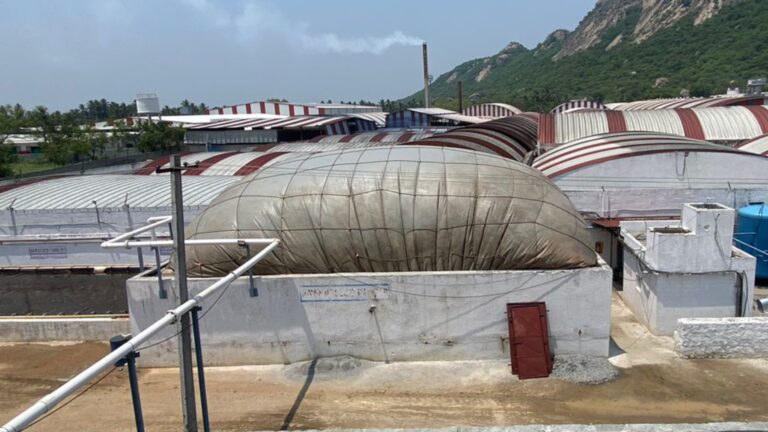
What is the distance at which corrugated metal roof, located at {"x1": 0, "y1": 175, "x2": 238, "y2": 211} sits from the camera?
24.6 metres

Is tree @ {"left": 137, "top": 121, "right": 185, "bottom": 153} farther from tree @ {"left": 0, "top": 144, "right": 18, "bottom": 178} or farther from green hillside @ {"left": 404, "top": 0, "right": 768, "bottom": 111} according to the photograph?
green hillside @ {"left": 404, "top": 0, "right": 768, "bottom": 111}

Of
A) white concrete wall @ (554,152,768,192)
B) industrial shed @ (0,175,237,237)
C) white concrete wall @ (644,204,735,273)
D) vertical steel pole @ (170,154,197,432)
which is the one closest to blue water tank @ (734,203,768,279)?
white concrete wall @ (554,152,768,192)

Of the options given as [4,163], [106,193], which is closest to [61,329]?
[106,193]

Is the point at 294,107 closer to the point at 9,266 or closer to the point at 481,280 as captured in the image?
the point at 9,266

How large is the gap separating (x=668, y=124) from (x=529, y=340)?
34.1 m

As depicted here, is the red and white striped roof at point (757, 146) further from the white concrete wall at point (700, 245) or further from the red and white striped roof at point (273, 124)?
the red and white striped roof at point (273, 124)

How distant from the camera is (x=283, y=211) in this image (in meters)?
15.4

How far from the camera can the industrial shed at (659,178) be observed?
21141 mm

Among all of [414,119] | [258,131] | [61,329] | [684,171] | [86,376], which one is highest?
[414,119]

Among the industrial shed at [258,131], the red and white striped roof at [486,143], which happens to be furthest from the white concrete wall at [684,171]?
the industrial shed at [258,131]

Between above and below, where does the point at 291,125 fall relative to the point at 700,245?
above

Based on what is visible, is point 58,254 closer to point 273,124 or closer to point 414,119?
point 273,124

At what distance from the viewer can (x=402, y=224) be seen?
49.4 feet

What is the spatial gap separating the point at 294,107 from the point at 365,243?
288ft
